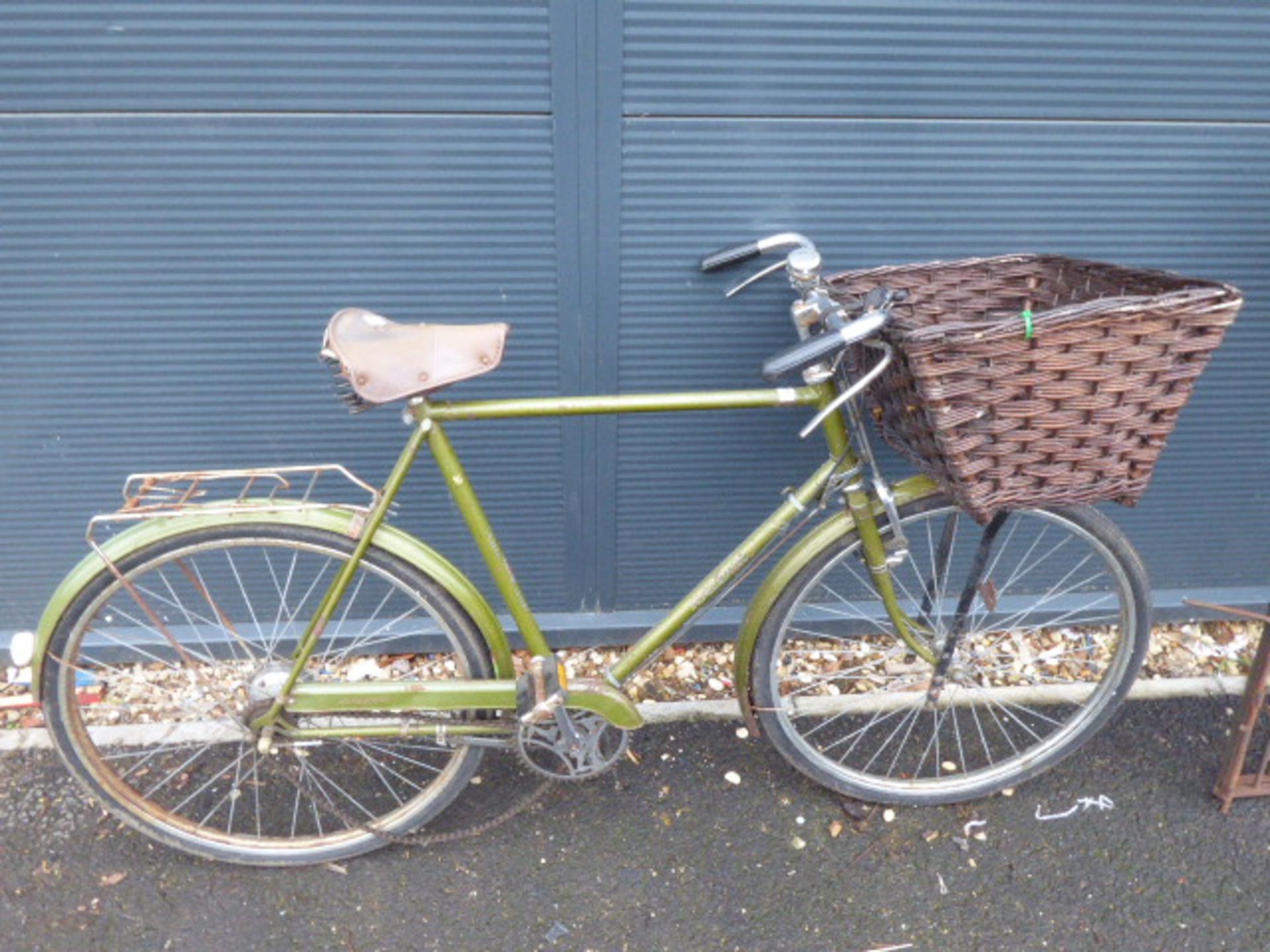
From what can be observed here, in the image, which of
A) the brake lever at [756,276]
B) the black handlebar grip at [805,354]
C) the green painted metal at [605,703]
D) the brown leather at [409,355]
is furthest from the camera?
the green painted metal at [605,703]

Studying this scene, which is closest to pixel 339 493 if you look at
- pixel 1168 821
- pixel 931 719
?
pixel 931 719

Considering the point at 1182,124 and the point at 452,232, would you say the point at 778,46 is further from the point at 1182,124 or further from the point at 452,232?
the point at 1182,124

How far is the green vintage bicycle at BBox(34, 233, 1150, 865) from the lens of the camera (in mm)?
1979

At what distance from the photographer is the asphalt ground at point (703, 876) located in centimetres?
225

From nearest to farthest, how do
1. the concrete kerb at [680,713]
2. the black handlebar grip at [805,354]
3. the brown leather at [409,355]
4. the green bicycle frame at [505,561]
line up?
the black handlebar grip at [805,354] < the brown leather at [409,355] < the green bicycle frame at [505,561] < the concrete kerb at [680,713]

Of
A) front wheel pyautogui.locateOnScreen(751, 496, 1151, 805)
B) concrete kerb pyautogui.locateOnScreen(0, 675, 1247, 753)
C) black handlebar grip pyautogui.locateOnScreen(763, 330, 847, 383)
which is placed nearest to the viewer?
black handlebar grip pyautogui.locateOnScreen(763, 330, 847, 383)

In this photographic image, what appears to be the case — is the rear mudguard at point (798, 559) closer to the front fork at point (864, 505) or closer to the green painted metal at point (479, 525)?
the front fork at point (864, 505)

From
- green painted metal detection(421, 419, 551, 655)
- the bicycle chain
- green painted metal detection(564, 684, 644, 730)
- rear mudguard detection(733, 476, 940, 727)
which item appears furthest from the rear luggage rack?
rear mudguard detection(733, 476, 940, 727)

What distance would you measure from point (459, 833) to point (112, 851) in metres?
0.91

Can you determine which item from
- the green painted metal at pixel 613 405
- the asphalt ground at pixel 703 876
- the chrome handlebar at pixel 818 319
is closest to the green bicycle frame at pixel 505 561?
the green painted metal at pixel 613 405

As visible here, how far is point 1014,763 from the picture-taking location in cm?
Answer: 256

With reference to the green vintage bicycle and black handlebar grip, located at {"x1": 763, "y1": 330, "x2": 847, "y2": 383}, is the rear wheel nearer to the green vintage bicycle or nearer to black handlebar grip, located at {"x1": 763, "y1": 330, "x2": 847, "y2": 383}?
the green vintage bicycle

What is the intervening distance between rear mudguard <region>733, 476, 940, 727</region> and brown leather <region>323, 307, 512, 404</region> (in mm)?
857

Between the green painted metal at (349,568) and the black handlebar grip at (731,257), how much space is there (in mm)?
797
